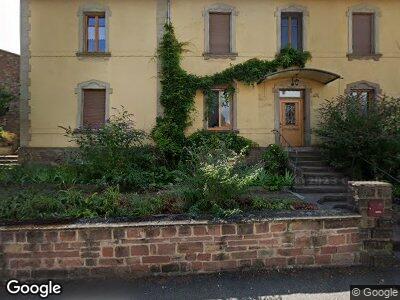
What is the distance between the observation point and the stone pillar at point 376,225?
14.7ft

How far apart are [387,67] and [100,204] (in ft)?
40.3

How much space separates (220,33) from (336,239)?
31.1 feet

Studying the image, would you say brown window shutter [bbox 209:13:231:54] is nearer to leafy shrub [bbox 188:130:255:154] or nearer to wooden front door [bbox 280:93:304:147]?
wooden front door [bbox 280:93:304:147]

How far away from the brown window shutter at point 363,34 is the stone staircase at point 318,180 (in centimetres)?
477

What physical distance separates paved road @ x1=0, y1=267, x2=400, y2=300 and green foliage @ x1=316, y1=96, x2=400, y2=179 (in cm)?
488

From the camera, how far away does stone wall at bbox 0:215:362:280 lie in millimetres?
4102

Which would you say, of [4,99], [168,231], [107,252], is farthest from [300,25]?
[4,99]

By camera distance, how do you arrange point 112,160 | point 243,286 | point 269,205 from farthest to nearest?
point 112,160 < point 269,205 < point 243,286

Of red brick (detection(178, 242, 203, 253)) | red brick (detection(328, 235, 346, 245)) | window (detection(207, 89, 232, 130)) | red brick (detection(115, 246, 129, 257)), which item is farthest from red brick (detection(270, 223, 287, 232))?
window (detection(207, 89, 232, 130))

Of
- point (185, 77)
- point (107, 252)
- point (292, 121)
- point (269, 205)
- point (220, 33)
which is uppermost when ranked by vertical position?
point (220, 33)

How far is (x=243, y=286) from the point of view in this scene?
4.01 meters

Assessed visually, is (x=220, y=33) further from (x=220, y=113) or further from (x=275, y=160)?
(x=275, y=160)

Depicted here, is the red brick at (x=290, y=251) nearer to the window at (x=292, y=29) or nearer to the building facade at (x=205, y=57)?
the building facade at (x=205, y=57)

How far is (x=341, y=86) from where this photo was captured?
39.0ft
